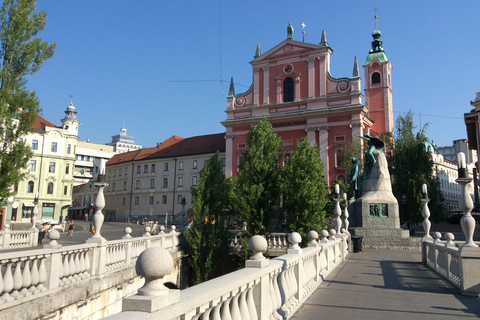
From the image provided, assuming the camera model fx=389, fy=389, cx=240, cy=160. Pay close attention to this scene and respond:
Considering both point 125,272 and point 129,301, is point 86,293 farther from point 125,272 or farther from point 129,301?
point 129,301

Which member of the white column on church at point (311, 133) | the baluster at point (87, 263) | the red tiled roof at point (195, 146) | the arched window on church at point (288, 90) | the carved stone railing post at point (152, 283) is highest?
the arched window on church at point (288, 90)

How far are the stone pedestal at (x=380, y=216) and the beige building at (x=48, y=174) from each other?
44.9m

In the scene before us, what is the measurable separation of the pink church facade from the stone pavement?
103 ft

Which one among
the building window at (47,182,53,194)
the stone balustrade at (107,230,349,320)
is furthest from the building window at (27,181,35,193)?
the stone balustrade at (107,230,349,320)

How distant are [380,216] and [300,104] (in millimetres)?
24715

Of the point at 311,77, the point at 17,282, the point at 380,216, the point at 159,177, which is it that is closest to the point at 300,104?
the point at 311,77

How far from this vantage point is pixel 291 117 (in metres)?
43.2

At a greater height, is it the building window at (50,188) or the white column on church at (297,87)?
the white column on church at (297,87)

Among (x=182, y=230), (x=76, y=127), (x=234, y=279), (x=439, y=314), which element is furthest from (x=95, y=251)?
(x=76, y=127)

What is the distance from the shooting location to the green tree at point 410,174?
3297 cm

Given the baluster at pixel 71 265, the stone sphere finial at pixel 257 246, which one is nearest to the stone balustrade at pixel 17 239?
the baluster at pixel 71 265

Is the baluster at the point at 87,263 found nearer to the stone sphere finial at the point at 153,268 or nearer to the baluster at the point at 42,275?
the baluster at the point at 42,275

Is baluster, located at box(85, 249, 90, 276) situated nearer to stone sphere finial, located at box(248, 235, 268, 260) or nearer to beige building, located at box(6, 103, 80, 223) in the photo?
stone sphere finial, located at box(248, 235, 268, 260)

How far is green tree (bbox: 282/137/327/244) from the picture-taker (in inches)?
839
